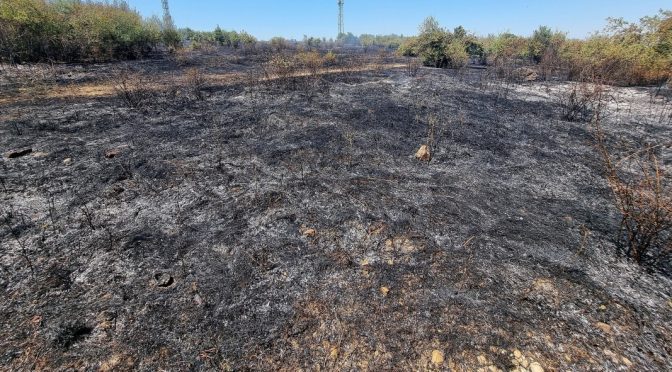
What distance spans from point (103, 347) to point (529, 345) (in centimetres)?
295

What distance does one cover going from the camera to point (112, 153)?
518cm

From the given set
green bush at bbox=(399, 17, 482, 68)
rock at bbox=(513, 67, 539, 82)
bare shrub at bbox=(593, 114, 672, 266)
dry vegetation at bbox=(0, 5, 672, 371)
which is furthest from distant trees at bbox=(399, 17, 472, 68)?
bare shrub at bbox=(593, 114, 672, 266)

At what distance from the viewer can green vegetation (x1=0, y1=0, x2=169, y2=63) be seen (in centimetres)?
1186

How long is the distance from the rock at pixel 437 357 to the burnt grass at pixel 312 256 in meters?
0.02

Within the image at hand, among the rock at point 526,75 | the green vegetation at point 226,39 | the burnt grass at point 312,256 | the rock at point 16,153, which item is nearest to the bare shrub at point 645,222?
the burnt grass at point 312,256

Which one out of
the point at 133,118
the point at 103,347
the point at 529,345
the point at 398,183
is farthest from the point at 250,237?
the point at 133,118

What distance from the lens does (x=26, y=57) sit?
12750 millimetres

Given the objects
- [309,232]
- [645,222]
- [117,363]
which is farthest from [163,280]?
[645,222]

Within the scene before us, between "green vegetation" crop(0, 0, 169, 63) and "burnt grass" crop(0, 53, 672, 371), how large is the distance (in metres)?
9.34

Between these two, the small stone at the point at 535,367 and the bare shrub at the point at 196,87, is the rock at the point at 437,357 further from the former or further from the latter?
the bare shrub at the point at 196,87

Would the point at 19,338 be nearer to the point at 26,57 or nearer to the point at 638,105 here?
the point at 638,105

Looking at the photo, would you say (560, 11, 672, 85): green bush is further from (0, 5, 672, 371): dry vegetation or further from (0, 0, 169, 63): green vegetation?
(0, 0, 169, 63): green vegetation

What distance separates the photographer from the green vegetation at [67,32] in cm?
1186

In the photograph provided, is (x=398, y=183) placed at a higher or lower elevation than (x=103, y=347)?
higher
